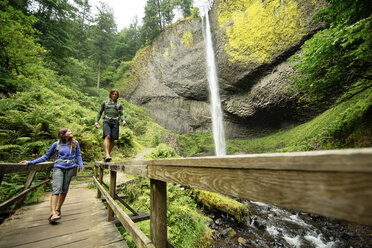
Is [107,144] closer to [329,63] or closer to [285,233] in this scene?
[285,233]

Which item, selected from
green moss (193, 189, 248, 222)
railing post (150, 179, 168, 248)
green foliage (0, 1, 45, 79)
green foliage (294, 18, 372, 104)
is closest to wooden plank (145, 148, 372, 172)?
railing post (150, 179, 168, 248)

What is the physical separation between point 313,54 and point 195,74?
565 inches

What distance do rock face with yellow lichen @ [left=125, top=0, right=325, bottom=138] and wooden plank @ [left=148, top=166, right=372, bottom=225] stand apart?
48.7 feet

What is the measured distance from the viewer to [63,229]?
9.21 feet

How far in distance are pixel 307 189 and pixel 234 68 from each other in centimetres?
1660

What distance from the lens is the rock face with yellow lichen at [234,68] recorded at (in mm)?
13000

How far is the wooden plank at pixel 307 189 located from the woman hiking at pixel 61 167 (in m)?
3.68

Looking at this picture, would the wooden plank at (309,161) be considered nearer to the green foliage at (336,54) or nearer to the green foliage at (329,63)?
the green foliage at (336,54)

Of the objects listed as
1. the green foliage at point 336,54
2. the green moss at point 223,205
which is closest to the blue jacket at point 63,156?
the green moss at point 223,205

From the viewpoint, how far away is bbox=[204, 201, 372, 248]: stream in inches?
168

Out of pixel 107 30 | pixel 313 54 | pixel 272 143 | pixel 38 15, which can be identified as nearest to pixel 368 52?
pixel 313 54

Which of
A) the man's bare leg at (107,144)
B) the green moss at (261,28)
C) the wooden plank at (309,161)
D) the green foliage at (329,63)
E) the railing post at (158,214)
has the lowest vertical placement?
the railing post at (158,214)

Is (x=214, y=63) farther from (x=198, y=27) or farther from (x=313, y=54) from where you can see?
(x=313, y=54)

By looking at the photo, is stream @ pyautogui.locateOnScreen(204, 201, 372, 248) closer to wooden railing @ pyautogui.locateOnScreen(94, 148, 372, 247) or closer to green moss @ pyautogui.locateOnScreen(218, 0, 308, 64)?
wooden railing @ pyautogui.locateOnScreen(94, 148, 372, 247)
